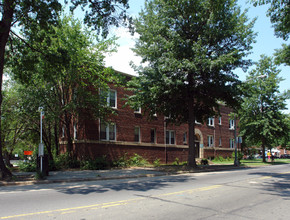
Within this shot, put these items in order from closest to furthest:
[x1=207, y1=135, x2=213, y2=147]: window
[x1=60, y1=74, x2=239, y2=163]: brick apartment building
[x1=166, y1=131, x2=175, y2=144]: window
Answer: [x1=60, y1=74, x2=239, y2=163]: brick apartment building → [x1=166, y1=131, x2=175, y2=144]: window → [x1=207, y1=135, x2=213, y2=147]: window

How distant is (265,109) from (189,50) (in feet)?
62.0

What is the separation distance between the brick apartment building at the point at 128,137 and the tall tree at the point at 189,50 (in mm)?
3725

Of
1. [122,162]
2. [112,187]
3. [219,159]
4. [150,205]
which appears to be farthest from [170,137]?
[150,205]

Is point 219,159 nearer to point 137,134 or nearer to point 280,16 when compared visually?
point 137,134

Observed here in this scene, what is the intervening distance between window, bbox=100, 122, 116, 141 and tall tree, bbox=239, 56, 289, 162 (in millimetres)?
16284

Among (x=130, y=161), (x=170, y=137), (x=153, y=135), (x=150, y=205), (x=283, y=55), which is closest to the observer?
(x=150, y=205)

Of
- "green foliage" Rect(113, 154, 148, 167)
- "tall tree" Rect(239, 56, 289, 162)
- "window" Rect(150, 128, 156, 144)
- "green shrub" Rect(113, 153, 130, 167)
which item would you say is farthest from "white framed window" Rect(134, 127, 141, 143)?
"tall tree" Rect(239, 56, 289, 162)

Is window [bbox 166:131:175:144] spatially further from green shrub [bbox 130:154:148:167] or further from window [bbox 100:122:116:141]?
window [bbox 100:122:116:141]

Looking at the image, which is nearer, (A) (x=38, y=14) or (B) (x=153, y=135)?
(A) (x=38, y=14)

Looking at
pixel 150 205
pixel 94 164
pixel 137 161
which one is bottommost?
pixel 137 161

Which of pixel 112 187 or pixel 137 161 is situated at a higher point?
pixel 112 187

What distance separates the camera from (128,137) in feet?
87.6

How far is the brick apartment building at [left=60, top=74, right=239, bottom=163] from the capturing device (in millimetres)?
23484

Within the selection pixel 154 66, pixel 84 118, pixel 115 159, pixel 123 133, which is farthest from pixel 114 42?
pixel 115 159
